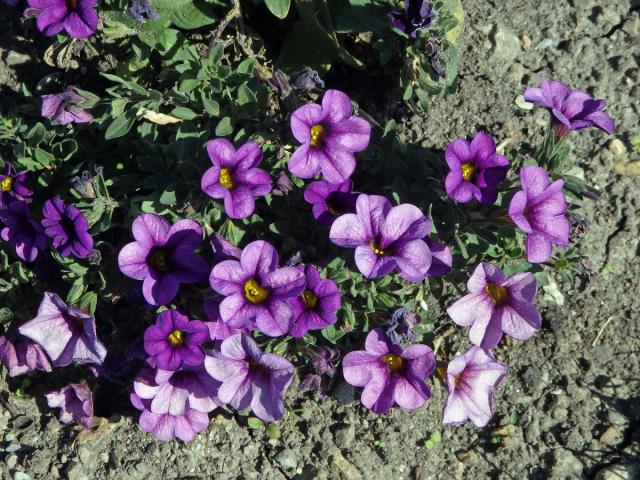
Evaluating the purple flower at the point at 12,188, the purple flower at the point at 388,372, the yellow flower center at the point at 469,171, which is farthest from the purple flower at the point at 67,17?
the purple flower at the point at 388,372

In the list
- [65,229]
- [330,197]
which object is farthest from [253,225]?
[65,229]

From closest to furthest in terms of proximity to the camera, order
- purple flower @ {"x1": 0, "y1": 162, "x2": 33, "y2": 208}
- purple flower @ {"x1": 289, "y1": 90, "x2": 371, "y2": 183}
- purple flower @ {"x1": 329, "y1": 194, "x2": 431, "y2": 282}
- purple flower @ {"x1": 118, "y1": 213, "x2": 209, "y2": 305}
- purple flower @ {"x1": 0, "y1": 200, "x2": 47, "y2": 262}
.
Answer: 1. purple flower @ {"x1": 329, "y1": 194, "x2": 431, "y2": 282}
2. purple flower @ {"x1": 118, "y1": 213, "x2": 209, "y2": 305}
3. purple flower @ {"x1": 289, "y1": 90, "x2": 371, "y2": 183}
4. purple flower @ {"x1": 0, "y1": 200, "x2": 47, "y2": 262}
5. purple flower @ {"x1": 0, "y1": 162, "x2": 33, "y2": 208}

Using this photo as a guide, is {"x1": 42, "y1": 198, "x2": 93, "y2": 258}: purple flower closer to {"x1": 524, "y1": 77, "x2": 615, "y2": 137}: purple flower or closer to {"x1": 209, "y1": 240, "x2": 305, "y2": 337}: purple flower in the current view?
{"x1": 209, "y1": 240, "x2": 305, "y2": 337}: purple flower

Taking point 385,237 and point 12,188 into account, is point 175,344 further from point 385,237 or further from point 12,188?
point 12,188

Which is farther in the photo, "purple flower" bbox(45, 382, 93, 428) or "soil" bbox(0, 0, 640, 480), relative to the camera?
"soil" bbox(0, 0, 640, 480)

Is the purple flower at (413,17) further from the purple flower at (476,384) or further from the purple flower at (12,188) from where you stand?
the purple flower at (12,188)

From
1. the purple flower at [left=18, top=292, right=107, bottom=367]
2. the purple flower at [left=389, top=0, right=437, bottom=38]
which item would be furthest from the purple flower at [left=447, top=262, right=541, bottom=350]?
the purple flower at [left=18, top=292, right=107, bottom=367]

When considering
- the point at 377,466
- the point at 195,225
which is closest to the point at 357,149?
the point at 195,225

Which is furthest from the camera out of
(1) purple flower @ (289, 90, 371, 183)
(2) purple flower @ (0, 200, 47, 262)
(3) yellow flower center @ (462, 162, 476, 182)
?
(2) purple flower @ (0, 200, 47, 262)
